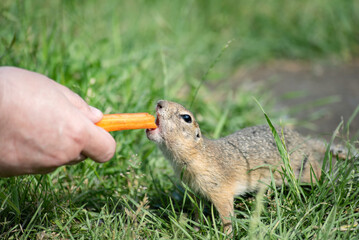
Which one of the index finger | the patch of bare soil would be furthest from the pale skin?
the patch of bare soil

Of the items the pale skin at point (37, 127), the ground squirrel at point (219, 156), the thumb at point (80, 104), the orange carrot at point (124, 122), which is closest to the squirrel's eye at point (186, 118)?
the ground squirrel at point (219, 156)

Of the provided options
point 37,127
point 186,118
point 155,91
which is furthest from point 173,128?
point 155,91

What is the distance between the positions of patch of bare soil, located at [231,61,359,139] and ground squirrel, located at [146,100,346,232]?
1.23 metres

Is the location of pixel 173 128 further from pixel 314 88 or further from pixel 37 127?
pixel 314 88

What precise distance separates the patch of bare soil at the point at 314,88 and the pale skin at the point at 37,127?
3062mm

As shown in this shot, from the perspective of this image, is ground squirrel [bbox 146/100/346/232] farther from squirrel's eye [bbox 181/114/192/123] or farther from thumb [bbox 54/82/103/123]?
thumb [bbox 54/82/103/123]

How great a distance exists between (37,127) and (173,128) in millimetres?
1125

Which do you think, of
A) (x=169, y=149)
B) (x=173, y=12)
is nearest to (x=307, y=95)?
(x=173, y=12)

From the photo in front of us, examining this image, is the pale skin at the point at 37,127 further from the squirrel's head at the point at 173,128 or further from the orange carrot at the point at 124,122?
the squirrel's head at the point at 173,128

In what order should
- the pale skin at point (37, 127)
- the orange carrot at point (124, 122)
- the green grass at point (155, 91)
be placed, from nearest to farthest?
the pale skin at point (37, 127), the orange carrot at point (124, 122), the green grass at point (155, 91)

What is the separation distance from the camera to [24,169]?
6.42ft

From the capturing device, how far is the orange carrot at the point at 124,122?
2.30 meters

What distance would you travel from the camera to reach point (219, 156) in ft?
9.87

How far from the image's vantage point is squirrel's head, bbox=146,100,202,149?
2721mm
